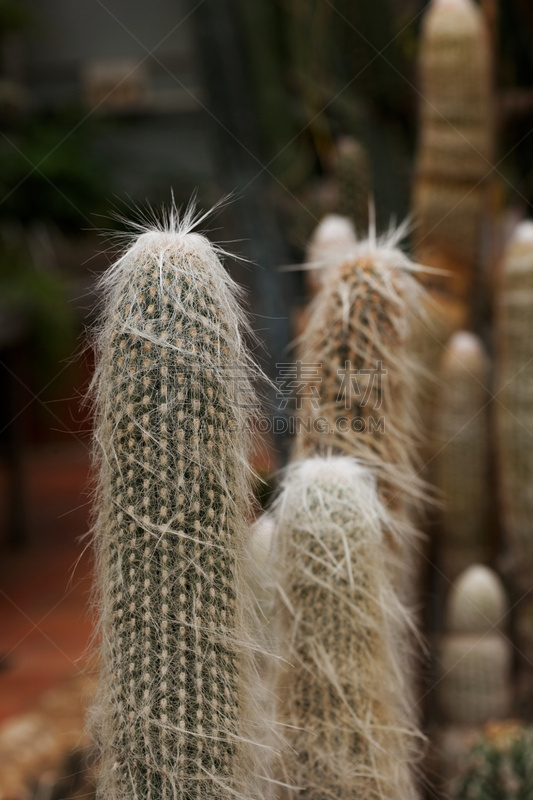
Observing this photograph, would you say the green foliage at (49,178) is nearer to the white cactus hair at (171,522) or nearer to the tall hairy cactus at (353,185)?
the tall hairy cactus at (353,185)

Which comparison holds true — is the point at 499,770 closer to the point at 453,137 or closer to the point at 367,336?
the point at 367,336

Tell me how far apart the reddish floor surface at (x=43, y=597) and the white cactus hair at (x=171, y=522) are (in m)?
0.87

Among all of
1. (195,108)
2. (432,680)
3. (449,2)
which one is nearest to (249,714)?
(432,680)

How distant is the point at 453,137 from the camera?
1.92 metres

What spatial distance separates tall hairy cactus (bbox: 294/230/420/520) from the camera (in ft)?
3.27

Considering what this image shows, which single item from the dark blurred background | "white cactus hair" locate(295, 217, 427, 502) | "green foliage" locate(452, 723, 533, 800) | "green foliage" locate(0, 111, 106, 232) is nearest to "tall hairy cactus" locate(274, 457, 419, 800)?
"white cactus hair" locate(295, 217, 427, 502)

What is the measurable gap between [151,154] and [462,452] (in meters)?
3.31

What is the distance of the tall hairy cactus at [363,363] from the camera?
1.00m

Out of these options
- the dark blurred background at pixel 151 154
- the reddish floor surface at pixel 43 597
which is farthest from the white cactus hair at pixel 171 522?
the reddish floor surface at pixel 43 597

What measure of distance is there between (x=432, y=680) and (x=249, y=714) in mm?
1058

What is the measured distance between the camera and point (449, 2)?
1.88 meters

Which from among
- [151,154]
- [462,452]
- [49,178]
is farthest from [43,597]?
[151,154]

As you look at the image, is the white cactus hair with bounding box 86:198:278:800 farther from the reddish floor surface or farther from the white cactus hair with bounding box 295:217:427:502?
the reddish floor surface

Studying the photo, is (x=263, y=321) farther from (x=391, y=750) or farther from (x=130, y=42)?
(x=130, y=42)
